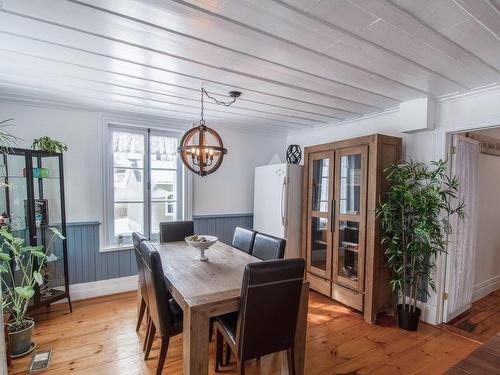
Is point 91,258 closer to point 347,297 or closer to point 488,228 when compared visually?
point 347,297

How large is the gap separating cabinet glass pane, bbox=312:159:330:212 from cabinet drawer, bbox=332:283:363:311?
949 mm

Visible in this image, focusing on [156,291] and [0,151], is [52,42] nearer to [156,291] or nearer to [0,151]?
[0,151]

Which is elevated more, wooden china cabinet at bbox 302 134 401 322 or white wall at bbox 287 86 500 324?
white wall at bbox 287 86 500 324

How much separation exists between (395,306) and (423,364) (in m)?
0.92

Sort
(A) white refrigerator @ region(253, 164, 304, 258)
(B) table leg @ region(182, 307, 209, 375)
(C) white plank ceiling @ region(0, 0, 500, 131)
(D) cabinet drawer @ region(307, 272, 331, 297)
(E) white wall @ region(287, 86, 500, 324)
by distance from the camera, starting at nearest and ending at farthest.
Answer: (C) white plank ceiling @ region(0, 0, 500, 131), (B) table leg @ region(182, 307, 209, 375), (E) white wall @ region(287, 86, 500, 324), (D) cabinet drawer @ region(307, 272, 331, 297), (A) white refrigerator @ region(253, 164, 304, 258)

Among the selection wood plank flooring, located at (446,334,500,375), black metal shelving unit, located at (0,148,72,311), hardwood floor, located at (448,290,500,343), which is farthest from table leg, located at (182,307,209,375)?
hardwood floor, located at (448,290,500,343)

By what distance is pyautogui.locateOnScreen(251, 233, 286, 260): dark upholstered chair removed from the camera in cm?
247

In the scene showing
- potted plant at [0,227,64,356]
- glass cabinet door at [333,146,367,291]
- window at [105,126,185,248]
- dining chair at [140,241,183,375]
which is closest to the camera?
dining chair at [140,241,183,375]

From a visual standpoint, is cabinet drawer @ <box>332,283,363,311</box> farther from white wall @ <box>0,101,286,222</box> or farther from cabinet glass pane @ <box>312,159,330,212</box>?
white wall @ <box>0,101,286,222</box>

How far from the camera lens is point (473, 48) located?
69.2 inches

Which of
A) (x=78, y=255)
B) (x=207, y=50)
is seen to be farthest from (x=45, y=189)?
(x=207, y=50)

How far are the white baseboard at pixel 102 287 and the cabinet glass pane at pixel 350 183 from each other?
2.89m

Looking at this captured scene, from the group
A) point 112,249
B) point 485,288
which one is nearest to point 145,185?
point 112,249

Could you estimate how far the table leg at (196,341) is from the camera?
1571 mm
